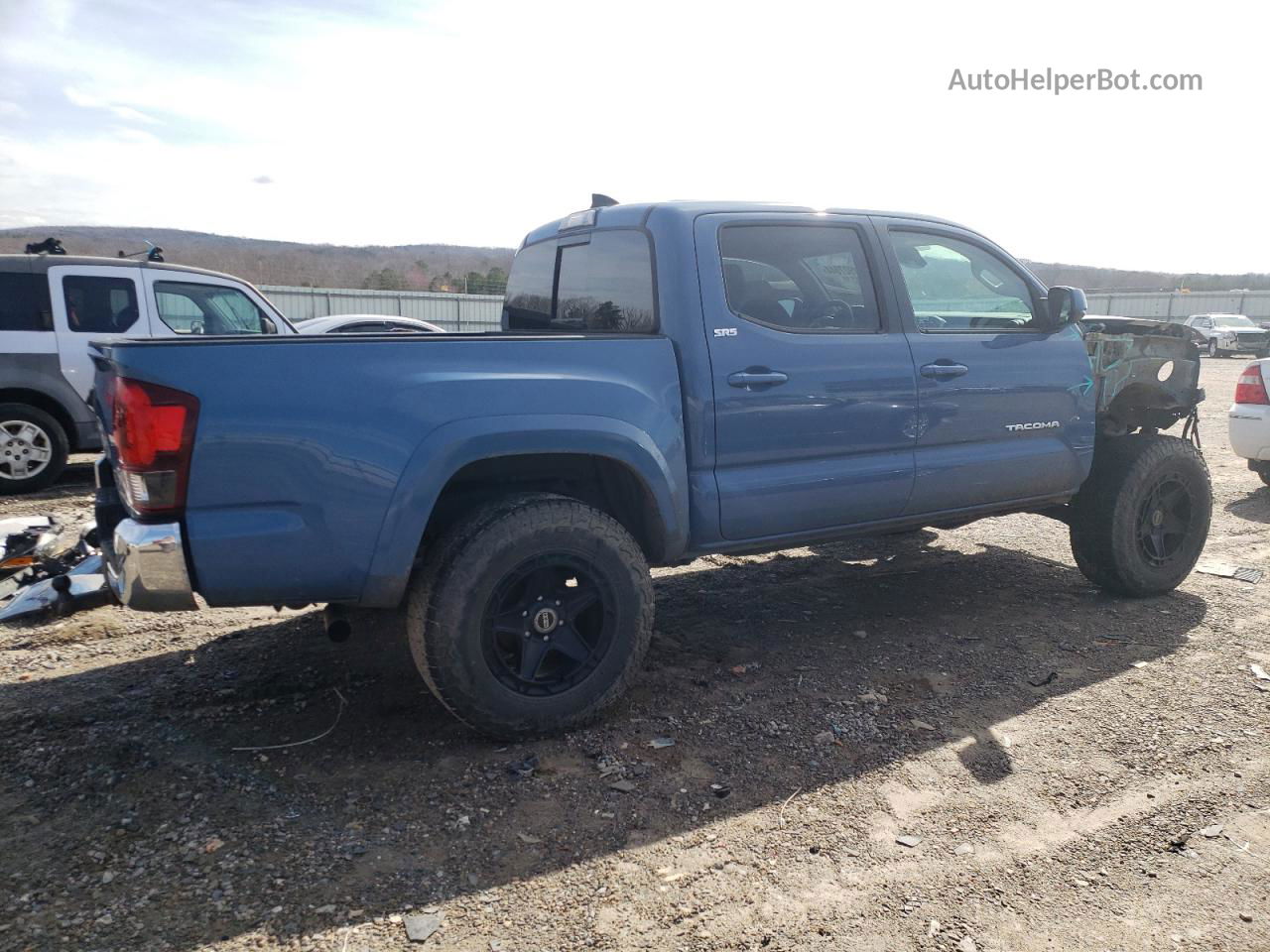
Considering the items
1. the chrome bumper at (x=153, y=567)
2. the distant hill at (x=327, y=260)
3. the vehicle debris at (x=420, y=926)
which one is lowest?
the vehicle debris at (x=420, y=926)

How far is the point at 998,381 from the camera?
441 cm

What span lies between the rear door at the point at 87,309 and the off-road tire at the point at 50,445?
1.18ft

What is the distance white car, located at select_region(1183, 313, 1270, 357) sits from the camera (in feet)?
108

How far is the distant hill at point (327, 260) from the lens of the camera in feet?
243

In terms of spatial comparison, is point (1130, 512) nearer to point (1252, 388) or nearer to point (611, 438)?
point (611, 438)

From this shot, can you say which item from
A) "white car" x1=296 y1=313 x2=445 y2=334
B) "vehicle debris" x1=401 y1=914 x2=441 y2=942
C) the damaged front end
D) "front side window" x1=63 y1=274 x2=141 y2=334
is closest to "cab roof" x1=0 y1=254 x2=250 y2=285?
"front side window" x1=63 y1=274 x2=141 y2=334

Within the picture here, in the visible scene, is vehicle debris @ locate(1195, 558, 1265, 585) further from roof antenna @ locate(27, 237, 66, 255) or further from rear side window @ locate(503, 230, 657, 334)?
roof antenna @ locate(27, 237, 66, 255)

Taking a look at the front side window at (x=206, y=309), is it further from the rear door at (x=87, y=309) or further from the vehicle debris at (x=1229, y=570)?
the vehicle debris at (x=1229, y=570)

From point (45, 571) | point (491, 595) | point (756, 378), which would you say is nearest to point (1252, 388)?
point (756, 378)

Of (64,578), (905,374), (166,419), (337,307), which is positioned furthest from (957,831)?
(337,307)

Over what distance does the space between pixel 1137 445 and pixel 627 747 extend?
347 centimetres

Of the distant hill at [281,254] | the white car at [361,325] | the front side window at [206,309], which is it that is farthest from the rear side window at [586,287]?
the distant hill at [281,254]

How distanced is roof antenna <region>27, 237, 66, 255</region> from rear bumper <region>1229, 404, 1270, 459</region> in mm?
10715

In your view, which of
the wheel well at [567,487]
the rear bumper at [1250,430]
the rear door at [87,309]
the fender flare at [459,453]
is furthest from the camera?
the rear bumper at [1250,430]
